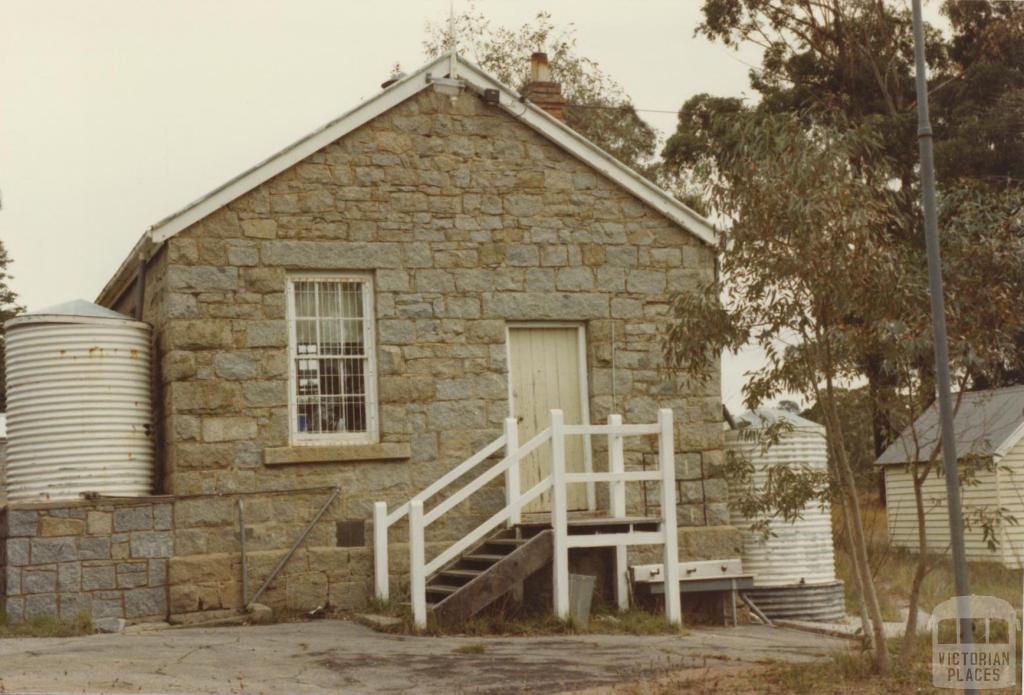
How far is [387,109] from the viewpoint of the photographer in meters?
14.1

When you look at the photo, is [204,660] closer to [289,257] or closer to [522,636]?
[522,636]

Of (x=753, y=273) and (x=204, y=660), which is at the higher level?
(x=753, y=273)

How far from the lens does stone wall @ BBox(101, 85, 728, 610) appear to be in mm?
13219

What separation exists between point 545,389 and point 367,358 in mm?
2018

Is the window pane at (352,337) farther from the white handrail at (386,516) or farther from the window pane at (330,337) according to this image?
the white handrail at (386,516)

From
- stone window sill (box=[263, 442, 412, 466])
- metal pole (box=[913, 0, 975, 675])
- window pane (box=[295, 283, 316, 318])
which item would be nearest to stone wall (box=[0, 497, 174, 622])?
stone window sill (box=[263, 442, 412, 466])

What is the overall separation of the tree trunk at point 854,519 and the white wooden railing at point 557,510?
3065mm

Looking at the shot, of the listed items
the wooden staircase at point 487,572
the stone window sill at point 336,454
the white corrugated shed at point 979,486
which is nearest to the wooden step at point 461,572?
the wooden staircase at point 487,572

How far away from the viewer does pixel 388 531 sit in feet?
44.8

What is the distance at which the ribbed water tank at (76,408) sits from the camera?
13.0 meters

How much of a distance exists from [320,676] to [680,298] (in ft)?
12.7

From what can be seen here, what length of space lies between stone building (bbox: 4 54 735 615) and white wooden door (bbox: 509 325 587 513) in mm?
24

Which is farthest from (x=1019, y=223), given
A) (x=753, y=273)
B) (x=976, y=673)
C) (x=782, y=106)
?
(x=782, y=106)

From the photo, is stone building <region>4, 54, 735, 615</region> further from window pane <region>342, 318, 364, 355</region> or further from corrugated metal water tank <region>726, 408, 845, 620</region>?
corrugated metal water tank <region>726, 408, 845, 620</region>
